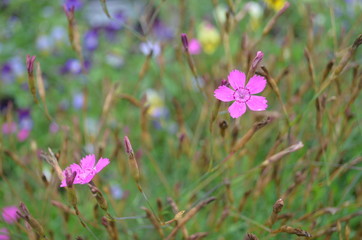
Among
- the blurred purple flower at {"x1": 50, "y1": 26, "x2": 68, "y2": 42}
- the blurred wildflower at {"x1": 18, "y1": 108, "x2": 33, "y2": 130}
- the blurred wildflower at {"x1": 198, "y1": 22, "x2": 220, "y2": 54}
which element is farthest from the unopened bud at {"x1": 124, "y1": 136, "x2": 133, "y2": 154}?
the blurred purple flower at {"x1": 50, "y1": 26, "x2": 68, "y2": 42}

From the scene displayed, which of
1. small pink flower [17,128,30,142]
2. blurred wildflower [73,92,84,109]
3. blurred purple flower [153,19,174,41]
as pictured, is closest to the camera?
small pink flower [17,128,30,142]

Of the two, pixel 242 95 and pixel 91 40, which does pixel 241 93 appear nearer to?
pixel 242 95

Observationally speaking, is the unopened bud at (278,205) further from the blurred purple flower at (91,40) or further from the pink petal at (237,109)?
the blurred purple flower at (91,40)

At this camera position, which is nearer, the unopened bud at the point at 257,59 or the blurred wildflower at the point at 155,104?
the unopened bud at the point at 257,59

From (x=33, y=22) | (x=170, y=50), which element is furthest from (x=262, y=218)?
(x=33, y=22)

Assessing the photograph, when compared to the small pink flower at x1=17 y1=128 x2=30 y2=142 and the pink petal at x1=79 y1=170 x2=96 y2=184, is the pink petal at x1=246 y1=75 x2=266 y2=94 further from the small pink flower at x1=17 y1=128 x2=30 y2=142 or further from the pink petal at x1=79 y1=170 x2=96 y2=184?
the small pink flower at x1=17 y1=128 x2=30 y2=142

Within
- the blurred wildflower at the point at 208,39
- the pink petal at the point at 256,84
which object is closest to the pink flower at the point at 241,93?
the pink petal at the point at 256,84

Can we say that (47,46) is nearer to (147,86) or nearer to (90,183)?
(147,86)
